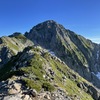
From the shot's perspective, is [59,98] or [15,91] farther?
[59,98]

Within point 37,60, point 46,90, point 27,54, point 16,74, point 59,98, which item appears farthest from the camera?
point 27,54

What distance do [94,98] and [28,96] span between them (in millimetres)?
100842

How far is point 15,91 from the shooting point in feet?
225

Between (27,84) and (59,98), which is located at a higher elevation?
(27,84)

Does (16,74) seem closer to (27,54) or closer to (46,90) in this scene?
(46,90)

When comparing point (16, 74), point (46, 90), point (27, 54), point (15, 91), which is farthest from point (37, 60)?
point (15, 91)

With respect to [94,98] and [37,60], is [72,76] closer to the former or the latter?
[94,98]

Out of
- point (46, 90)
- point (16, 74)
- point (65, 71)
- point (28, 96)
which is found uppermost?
point (65, 71)

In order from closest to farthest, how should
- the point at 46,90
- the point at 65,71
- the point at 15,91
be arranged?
the point at 15,91, the point at 46,90, the point at 65,71

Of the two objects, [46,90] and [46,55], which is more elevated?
[46,55]

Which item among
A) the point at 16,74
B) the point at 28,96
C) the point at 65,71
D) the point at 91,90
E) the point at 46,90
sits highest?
the point at 65,71

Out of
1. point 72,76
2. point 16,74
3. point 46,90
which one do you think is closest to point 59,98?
point 46,90

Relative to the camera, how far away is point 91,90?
160 meters

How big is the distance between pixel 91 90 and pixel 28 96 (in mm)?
103942
